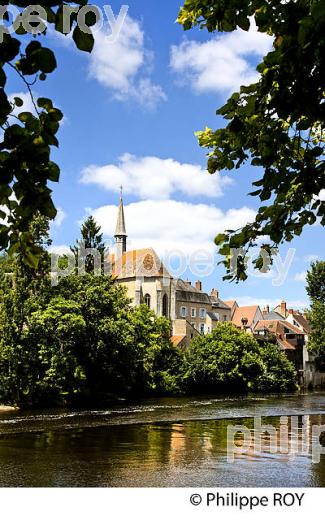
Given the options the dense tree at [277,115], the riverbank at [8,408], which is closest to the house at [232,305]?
the riverbank at [8,408]

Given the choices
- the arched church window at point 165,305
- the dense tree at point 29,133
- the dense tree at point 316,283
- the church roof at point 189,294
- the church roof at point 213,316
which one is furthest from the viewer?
the dense tree at point 316,283

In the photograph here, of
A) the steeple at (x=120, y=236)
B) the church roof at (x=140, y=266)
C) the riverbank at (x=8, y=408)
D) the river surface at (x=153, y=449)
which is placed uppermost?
the steeple at (x=120, y=236)

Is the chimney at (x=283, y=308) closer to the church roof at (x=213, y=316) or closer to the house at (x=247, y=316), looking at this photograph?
the house at (x=247, y=316)

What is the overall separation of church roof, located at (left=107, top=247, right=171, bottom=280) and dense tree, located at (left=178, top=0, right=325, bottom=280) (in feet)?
208

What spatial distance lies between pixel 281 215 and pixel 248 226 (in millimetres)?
350

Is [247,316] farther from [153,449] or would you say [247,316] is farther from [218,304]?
[153,449]

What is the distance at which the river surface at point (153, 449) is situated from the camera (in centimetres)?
1483

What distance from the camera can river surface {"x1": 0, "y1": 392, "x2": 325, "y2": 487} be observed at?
14.8 metres

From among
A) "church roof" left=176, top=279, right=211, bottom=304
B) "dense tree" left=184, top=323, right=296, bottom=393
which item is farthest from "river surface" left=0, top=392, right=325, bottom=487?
"church roof" left=176, top=279, right=211, bottom=304

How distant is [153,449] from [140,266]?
51.3 meters

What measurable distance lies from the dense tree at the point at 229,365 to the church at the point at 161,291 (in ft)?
25.8

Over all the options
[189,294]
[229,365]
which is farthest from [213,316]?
[229,365]

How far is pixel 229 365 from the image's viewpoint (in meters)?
54.7

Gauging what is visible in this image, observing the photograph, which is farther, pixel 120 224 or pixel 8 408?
pixel 120 224
